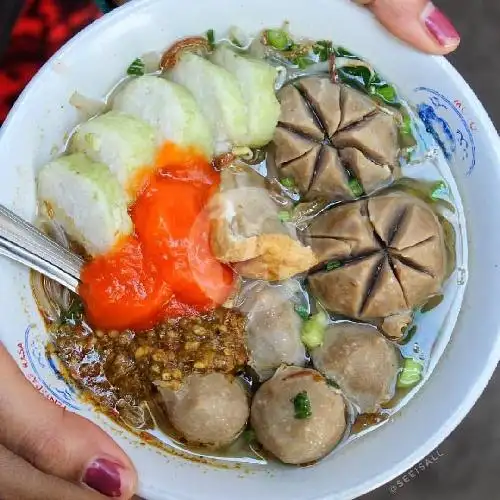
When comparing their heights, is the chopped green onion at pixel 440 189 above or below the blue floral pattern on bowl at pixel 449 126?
below

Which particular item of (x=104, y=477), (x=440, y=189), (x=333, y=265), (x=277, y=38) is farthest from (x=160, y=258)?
(x=440, y=189)

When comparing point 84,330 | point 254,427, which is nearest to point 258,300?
point 254,427

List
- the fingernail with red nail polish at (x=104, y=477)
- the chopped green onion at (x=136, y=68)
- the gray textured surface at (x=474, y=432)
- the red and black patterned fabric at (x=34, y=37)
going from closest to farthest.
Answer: the fingernail with red nail polish at (x=104, y=477) < the chopped green onion at (x=136, y=68) < the red and black patterned fabric at (x=34, y=37) < the gray textured surface at (x=474, y=432)

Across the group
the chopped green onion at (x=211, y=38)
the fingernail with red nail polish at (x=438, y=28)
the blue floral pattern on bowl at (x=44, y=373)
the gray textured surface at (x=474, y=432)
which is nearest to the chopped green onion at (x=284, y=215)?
the chopped green onion at (x=211, y=38)

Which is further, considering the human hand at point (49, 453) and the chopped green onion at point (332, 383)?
the chopped green onion at point (332, 383)

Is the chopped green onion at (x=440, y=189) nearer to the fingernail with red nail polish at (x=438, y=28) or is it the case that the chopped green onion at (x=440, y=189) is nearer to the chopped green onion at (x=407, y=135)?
the chopped green onion at (x=407, y=135)

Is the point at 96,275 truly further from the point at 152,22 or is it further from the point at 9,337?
the point at 152,22

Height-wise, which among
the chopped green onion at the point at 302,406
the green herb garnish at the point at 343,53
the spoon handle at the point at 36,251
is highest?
the green herb garnish at the point at 343,53
